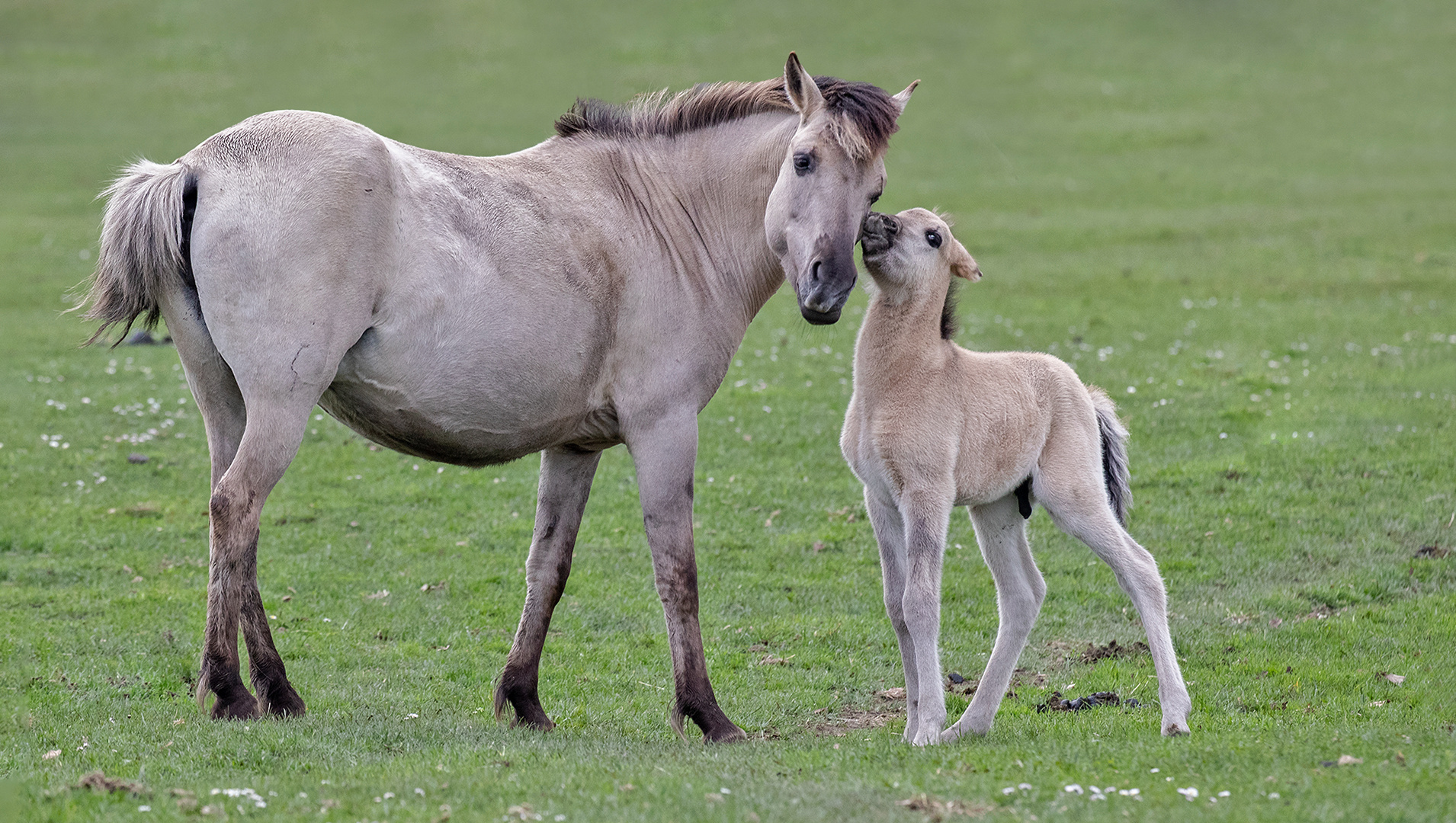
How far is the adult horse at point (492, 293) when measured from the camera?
6488 mm

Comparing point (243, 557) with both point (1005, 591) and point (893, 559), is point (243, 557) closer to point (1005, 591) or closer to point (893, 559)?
point (893, 559)

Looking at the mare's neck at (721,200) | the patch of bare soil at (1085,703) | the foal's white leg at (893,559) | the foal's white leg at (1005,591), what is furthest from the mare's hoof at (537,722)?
the patch of bare soil at (1085,703)

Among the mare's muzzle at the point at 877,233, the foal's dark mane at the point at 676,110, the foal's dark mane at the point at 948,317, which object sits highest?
the foal's dark mane at the point at 676,110

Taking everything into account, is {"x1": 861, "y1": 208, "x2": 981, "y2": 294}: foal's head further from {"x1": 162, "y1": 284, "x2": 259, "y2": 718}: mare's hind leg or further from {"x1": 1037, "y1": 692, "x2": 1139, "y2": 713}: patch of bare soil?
{"x1": 162, "y1": 284, "x2": 259, "y2": 718}: mare's hind leg

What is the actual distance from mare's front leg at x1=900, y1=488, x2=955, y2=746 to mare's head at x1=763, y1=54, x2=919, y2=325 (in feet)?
3.38

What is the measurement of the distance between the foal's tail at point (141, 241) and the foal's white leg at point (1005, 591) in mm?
4278

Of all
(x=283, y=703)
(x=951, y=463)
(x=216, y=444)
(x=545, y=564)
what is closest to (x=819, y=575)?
(x=545, y=564)

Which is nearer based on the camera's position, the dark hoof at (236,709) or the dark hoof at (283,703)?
the dark hoof at (236,709)

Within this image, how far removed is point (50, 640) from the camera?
9.51 m

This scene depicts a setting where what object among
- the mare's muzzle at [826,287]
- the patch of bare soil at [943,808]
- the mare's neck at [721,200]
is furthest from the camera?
the mare's neck at [721,200]

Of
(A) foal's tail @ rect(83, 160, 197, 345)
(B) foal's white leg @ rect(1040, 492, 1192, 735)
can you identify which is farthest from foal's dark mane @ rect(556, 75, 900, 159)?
(B) foal's white leg @ rect(1040, 492, 1192, 735)

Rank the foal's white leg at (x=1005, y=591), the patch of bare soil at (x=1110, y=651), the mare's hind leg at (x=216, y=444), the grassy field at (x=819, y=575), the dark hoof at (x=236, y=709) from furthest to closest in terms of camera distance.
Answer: the patch of bare soil at (x=1110, y=651), the foal's white leg at (x=1005, y=591), the dark hoof at (x=236, y=709), the mare's hind leg at (x=216, y=444), the grassy field at (x=819, y=575)

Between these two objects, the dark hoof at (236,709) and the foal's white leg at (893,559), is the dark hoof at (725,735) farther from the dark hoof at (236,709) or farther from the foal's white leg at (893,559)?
the dark hoof at (236,709)

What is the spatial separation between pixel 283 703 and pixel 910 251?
402 centimetres
